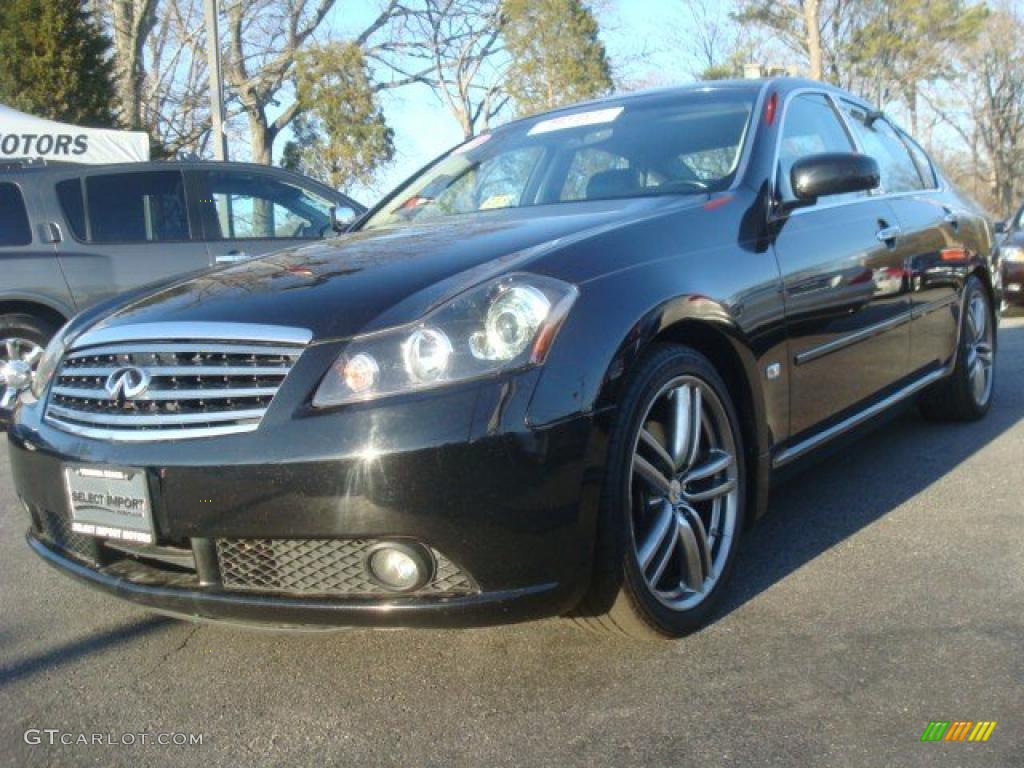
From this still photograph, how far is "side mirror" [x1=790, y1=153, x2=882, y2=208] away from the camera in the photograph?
343 cm

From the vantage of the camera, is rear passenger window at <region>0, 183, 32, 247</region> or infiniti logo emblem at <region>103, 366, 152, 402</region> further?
rear passenger window at <region>0, 183, 32, 247</region>

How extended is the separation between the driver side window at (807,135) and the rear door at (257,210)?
3.74 m

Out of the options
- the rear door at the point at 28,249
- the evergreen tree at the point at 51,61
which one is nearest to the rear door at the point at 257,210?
the rear door at the point at 28,249

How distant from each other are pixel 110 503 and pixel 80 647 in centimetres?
75

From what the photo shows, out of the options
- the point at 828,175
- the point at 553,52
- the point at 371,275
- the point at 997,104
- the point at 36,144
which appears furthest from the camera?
the point at 997,104

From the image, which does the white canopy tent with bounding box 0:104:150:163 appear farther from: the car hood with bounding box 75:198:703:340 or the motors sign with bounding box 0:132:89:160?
the car hood with bounding box 75:198:703:340

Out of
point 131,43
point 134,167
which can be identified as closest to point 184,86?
point 131,43

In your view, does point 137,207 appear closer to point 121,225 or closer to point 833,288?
point 121,225

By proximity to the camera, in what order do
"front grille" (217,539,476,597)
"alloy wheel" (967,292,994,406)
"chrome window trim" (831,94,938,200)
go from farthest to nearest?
"alloy wheel" (967,292,994,406) → "chrome window trim" (831,94,938,200) → "front grille" (217,539,476,597)

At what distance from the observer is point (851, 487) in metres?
4.30

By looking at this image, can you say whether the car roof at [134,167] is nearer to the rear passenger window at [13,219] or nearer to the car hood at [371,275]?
the rear passenger window at [13,219]

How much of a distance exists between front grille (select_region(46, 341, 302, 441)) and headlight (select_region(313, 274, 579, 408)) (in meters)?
0.15

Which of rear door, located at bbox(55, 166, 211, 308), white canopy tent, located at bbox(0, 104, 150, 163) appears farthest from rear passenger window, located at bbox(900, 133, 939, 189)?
white canopy tent, located at bbox(0, 104, 150, 163)

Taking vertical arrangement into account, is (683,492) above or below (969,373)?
above
